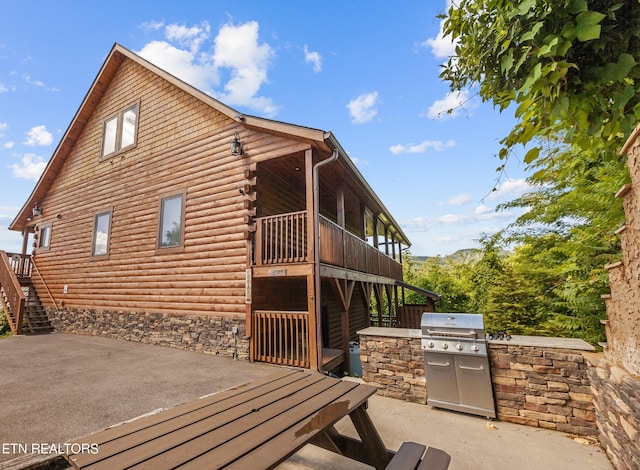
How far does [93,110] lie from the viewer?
11.3 metres

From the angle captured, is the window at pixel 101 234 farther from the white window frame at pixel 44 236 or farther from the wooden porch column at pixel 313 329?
the wooden porch column at pixel 313 329

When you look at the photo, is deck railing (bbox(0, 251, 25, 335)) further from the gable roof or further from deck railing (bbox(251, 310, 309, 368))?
deck railing (bbox(251, 310, 309, 368))

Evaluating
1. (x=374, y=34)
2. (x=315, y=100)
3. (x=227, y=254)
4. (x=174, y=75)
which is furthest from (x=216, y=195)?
(x=315, y=100)

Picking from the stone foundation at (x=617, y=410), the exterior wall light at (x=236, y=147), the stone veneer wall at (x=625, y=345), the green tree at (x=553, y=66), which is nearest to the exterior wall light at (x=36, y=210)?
the exterior wall light at (x=236, y=147)

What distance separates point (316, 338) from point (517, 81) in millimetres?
5010

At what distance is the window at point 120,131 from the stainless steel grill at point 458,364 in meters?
10.8

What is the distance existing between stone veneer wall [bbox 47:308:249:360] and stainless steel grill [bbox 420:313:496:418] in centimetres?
415

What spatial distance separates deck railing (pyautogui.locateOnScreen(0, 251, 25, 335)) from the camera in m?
10.4

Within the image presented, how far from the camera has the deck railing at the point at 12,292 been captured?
408 inches

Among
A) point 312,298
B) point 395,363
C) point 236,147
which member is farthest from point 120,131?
point 395,363

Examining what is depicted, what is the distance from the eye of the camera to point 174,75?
8500 millimetres

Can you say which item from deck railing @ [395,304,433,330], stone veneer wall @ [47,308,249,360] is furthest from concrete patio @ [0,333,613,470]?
deck railing @ [395,304,433,330]

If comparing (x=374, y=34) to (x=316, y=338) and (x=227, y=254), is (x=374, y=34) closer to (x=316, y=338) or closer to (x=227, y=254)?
(x=227, y=254)

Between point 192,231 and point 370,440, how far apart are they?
22.9ft
